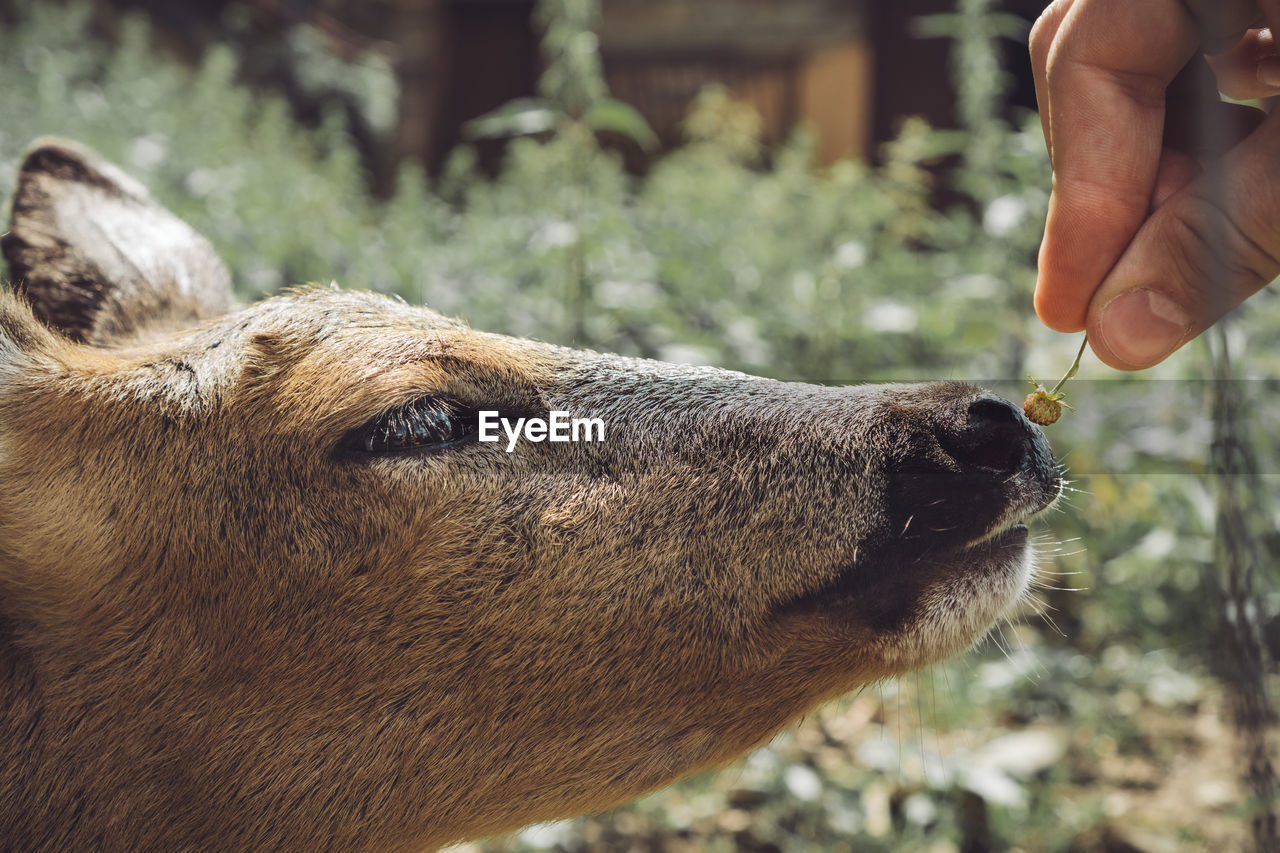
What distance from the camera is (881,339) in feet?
17.3

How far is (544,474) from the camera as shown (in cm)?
205

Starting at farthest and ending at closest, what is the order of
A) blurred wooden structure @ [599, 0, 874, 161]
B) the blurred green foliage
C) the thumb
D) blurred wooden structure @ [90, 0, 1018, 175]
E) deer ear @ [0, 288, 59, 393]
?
blurred wooden structure @ [599, 0, 874, 161] < blurred wooden structure @ [90, 0, 1018, 175] < the blurred green foliage < deer ear @ [0, 288, 59, 393] < the thumb

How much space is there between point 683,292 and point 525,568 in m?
3.35

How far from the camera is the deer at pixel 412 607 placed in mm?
1928

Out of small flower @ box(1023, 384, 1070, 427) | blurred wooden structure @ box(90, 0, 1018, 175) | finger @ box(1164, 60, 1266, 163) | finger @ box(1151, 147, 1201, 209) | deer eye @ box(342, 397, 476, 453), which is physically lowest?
blurred wooden structure @ box(90, 0, 1018, 175)

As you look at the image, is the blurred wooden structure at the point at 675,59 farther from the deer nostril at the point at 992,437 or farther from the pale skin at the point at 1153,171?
the deer nostril at the point at 992,437

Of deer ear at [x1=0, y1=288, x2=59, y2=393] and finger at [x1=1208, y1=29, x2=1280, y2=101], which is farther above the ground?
finger at [x1=1208, y1=29, x2=1280, y2=101]

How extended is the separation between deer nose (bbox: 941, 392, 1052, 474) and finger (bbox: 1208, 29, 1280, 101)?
0.65 meters

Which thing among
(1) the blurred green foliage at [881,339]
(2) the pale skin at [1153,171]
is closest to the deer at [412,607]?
(2) the pale skin at [1153,171]

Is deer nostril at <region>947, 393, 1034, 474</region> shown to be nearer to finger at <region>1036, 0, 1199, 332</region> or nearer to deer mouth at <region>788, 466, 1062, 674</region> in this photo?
deer mouth at <region>788, 466, 1062, 674</region>

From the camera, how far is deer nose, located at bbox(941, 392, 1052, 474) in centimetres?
182

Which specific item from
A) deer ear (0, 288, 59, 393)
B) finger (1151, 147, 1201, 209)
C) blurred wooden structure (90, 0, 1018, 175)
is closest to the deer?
deer ear (0, 288, 59, 393)

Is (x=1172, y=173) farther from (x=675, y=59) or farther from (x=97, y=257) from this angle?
(x=675, y=59)

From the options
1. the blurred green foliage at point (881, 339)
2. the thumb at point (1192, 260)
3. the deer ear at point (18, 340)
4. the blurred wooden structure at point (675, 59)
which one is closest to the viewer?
the thumb at point (1192, 260)
